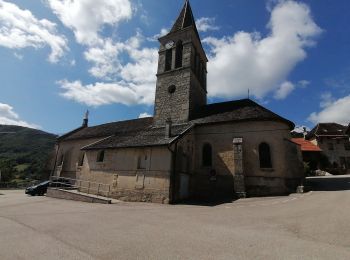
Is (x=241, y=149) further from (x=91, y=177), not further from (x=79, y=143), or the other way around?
(x=79, y=143)

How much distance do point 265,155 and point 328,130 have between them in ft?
101

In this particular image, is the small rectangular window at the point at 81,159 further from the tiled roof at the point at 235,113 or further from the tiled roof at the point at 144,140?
the tiled roof at the point at 235,113

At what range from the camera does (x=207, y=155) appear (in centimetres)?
1991

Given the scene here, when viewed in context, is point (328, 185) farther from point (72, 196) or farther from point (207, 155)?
point (72, 196)

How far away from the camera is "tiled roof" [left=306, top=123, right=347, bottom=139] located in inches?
1585

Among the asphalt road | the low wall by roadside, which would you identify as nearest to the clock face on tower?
the low wall by roadside

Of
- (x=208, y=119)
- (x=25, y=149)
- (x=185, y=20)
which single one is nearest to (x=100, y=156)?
(x=208, y=119)

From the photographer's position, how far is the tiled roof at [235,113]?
61.2ft

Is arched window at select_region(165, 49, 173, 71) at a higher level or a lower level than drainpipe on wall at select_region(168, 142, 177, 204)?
higher

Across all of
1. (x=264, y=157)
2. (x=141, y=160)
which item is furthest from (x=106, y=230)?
(x=264, y=157)

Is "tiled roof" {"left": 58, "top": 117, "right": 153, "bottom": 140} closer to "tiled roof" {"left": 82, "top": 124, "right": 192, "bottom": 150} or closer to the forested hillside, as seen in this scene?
"tiled roof" {"left": 82, "top": 124, "right": 192, "bottom": 150}

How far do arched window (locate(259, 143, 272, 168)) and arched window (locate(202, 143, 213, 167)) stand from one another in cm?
395

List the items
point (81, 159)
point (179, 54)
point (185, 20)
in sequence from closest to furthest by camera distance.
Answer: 1. point (179, 54)
2. point (185, 20)
3. point (81, 159)

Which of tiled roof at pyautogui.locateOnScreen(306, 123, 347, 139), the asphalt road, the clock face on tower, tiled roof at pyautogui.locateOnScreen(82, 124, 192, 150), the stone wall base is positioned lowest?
the asphalt road
